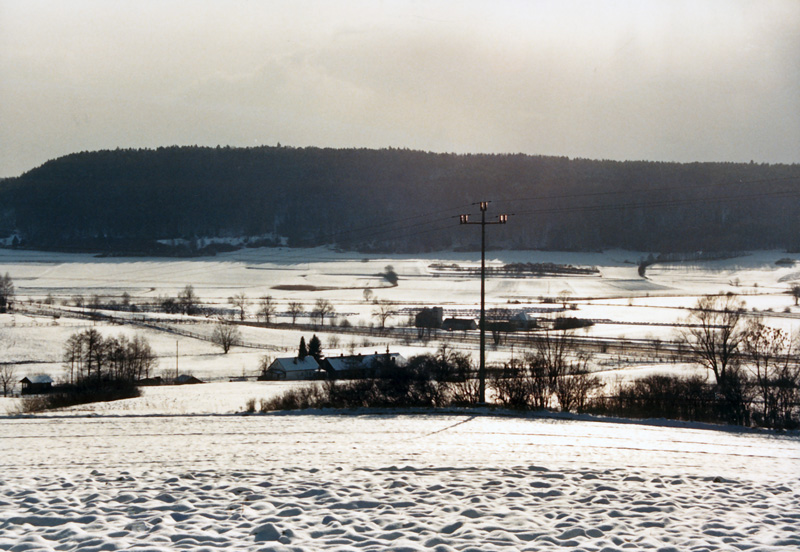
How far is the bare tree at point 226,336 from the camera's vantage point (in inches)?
2206

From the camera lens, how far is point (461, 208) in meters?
137

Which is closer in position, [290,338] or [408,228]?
[290,338]

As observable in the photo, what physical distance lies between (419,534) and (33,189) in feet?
649

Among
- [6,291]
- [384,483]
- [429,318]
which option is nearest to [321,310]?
[429,318]

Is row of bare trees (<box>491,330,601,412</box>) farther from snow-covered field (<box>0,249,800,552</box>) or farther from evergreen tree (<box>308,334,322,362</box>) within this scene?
evergreen tree (<box>308,334,322,362</box>)

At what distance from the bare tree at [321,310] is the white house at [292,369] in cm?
2444

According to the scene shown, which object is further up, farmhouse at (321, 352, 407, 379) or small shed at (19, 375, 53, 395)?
farmhouse at (321, 352, 407, 379)

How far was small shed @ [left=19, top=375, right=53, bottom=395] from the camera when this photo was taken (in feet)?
126

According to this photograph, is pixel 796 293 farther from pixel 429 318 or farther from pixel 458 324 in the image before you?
pixel 429 318

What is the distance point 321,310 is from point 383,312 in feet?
28.7

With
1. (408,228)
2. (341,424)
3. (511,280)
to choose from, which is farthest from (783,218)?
(341,424)

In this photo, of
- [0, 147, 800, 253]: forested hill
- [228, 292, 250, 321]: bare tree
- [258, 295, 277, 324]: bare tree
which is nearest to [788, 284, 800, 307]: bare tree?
[0, 147, 800, 253]: forested hill

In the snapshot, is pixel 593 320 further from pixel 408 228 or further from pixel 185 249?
pixel 185 249

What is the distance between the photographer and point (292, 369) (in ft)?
148
